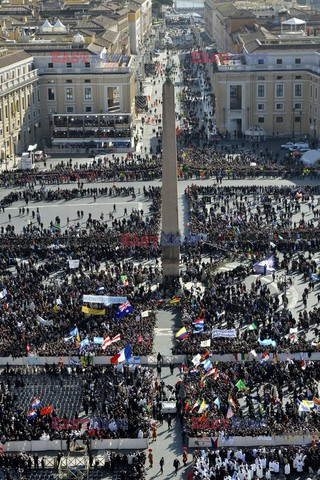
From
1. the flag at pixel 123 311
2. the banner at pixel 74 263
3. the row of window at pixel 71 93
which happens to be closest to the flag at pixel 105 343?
the flag at pixel 123 311

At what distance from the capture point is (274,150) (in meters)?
98.1

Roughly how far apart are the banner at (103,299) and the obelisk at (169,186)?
19.4 ft

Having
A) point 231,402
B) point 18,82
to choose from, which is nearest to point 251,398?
point 231,402

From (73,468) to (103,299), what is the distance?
16095 millimetres

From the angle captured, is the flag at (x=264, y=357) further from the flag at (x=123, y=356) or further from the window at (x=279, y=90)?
the window at (x=279, y=90)

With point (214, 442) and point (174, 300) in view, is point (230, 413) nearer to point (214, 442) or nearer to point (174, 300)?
point (214, 442)

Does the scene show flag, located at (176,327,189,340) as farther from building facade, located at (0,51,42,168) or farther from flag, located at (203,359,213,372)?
building facade, located at (0,51,42,168)

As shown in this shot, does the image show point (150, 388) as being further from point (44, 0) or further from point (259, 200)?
point (44, 0)

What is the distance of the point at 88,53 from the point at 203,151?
69.6 feet

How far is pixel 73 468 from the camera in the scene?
122ft

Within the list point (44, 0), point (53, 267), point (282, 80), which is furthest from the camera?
point (44, 0)

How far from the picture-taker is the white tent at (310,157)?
8756cm

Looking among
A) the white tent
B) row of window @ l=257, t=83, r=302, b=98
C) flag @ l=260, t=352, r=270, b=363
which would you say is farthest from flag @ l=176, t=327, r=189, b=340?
row of window @ l=257, t=83, r=302, b=98

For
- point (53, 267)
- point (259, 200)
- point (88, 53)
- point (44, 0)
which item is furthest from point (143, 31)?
point (53, 267)
